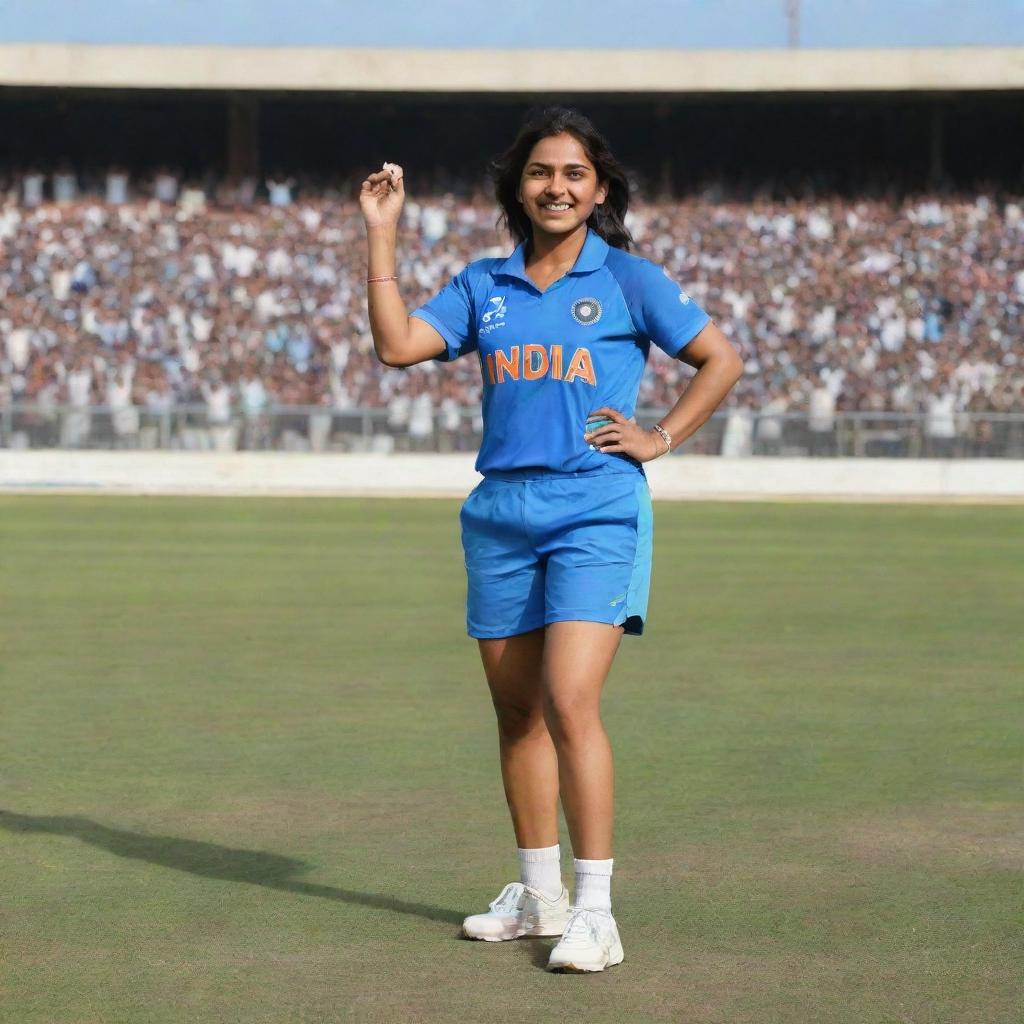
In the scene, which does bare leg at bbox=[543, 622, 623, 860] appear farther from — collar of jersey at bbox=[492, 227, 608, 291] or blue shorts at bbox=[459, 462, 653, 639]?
collar of jersey at bbox=[492, 227, 608, 291]

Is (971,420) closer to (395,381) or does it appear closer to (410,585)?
(395,381)

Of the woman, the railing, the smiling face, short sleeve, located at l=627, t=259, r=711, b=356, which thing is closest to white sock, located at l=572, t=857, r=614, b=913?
the woman

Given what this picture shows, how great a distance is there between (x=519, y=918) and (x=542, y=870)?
13 centimetres

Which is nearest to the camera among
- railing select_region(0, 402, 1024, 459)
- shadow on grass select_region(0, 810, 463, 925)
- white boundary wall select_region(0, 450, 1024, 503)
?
shadow on grass select_region(0, 810, 463, 925)

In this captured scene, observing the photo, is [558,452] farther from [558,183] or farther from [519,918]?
[519,918]

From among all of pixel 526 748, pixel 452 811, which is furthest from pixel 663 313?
pixel 452 811

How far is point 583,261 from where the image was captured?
479cm

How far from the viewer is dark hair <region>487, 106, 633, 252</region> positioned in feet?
→ 15.8

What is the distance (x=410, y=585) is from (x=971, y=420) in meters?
13.1

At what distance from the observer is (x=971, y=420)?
84.0 ft

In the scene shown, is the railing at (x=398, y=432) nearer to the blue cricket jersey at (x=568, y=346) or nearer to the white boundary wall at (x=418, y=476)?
the white boundary wall at (x=418, y=476)

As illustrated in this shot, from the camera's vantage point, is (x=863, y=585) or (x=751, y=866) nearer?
(x=751, y=866)

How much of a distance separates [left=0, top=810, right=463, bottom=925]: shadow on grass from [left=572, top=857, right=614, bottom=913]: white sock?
0.51 metres

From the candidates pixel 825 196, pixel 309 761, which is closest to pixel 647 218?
pixel 825 196
